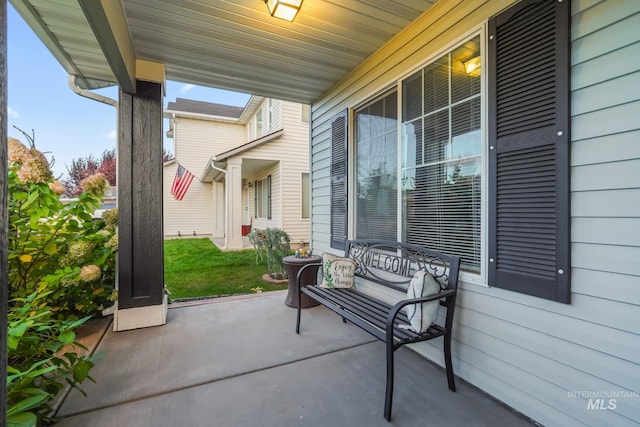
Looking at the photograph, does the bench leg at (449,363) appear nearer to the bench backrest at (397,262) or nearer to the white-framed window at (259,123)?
the bench backrest at (397,262)

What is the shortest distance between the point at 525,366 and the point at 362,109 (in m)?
2.64

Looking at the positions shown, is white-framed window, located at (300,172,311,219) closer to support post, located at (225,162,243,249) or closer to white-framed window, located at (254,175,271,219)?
white-framed window, located at (254,175,271,219)

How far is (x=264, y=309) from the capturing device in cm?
326

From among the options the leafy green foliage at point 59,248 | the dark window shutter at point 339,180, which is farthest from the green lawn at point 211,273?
the dark window shutter at point 339,180

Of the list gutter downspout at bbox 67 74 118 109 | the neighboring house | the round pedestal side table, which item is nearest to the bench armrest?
the round pedestal side table

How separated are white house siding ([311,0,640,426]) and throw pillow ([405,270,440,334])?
351 mm

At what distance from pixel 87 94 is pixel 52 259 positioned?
5.91ft

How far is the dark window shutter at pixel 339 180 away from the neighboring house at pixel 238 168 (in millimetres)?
3050

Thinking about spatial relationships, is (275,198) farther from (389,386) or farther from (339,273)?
(389,386)

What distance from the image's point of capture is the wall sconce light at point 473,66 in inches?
73.3

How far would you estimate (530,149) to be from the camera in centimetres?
152

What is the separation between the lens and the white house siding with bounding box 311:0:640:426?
1205 millimetres

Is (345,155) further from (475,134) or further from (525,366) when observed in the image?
(525,366)

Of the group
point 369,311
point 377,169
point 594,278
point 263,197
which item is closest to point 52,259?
point 369,311
